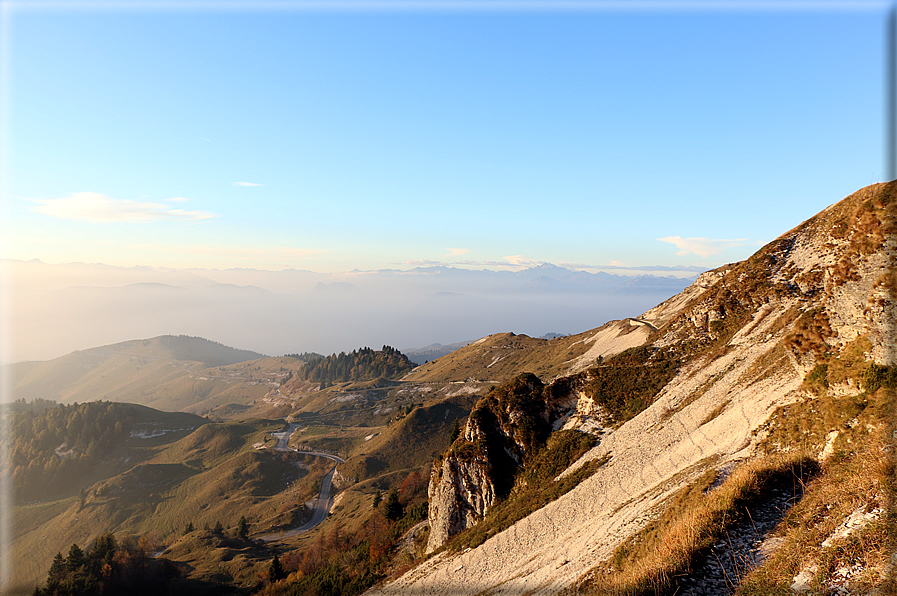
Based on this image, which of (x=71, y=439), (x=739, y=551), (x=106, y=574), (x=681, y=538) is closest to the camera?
(x=739, y=551)

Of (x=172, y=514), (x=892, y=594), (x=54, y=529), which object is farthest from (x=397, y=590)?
(x=54, y=529)

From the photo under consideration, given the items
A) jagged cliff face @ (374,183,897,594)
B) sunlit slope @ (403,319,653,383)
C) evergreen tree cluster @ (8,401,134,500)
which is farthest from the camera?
evergreen tree cluster @ (8,401,134,500)

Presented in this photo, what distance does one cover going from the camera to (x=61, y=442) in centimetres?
16000

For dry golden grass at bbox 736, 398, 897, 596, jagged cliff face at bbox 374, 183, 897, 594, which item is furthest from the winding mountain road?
dry golden grass at bbox 736, 398, 897, 596

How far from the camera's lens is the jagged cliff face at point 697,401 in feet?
64.8

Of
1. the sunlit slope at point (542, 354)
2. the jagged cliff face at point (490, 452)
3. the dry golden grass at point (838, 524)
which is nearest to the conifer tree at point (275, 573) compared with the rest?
the jagged cliff face at point (490, 452)

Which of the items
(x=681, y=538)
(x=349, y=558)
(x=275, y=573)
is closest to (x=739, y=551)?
(x=681, y=538)

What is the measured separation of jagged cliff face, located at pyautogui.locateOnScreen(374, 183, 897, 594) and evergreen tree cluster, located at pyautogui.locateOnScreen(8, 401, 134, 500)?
604ft

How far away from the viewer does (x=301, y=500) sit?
10694cm

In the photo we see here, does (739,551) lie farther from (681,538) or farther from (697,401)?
(697,401)

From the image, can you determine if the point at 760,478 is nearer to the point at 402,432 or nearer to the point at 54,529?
the point at 402,432

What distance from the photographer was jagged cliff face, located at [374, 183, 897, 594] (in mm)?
19750

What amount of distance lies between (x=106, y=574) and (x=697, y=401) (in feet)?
309

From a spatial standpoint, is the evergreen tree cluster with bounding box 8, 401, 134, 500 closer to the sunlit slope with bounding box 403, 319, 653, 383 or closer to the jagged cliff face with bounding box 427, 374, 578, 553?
the sunlit slope with bounding box 403, 319, 653, 383
